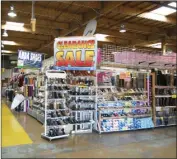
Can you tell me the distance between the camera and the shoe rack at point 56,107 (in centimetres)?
569

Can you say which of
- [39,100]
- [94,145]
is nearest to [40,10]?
[39,100]

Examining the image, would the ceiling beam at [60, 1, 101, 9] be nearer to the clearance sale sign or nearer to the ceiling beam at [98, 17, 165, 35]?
the ceiling beam at [98, 17, 165, 35]

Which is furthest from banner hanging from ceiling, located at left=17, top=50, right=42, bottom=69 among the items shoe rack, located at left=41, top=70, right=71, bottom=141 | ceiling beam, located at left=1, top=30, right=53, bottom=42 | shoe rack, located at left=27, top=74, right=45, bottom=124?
ceiling beam, located at left=1, top=30, right=53, bottom=42

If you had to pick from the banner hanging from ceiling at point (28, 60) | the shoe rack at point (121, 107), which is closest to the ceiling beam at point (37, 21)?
the banner hanging from ceiling at point (28, 60)

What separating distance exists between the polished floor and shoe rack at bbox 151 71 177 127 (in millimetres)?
697

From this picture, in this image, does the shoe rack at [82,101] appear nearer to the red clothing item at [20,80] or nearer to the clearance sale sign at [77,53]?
the clearance sale sign at [77,53]

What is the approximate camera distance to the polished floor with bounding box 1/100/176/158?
447 centimetres

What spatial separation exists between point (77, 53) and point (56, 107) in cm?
162

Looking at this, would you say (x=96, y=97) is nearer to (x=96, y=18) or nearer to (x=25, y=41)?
(x=96, y=18)

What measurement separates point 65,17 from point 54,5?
111 centimetres

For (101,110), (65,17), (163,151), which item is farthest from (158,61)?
(65,17)

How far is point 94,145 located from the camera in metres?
5.11

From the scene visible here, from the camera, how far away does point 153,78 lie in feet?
23.9

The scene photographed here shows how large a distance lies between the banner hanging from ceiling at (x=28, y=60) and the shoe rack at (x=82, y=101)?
277 centimetres
